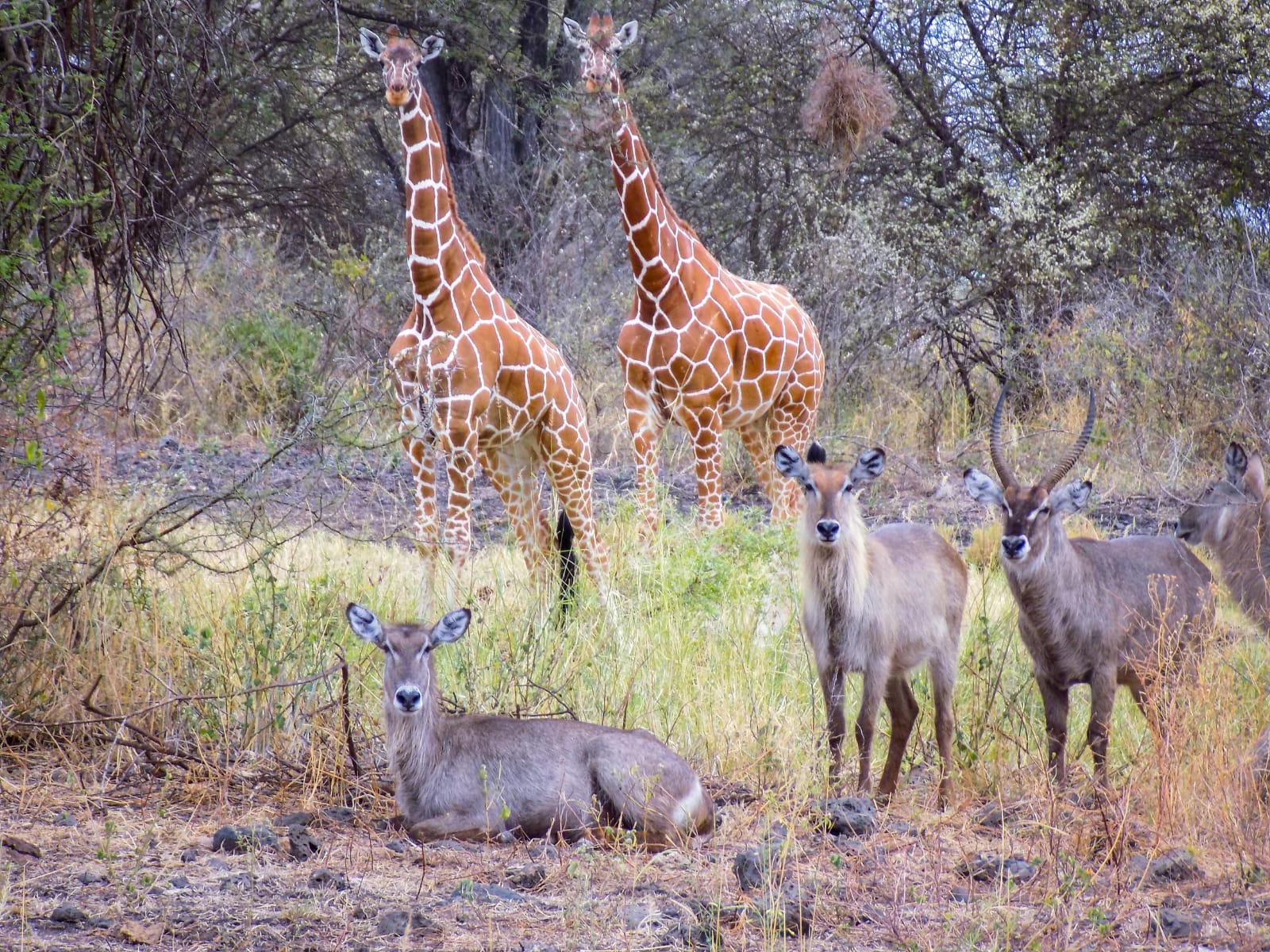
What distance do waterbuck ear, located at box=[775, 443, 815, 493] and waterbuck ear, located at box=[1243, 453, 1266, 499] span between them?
302cm

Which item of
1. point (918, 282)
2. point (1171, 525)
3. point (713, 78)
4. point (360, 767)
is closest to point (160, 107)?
point (360, 767)

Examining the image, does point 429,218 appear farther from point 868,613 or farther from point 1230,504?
point 1230,504

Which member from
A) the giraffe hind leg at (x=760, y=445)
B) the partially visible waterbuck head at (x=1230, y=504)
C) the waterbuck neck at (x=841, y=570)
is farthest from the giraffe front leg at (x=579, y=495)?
the partially visible waterbuck head at (x=1230, y=504)

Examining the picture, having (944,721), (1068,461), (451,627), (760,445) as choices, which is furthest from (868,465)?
(760,445)

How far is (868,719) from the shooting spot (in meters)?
6.07

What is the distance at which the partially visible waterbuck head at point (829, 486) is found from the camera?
20.5 ft

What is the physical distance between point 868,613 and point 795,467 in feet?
2.31

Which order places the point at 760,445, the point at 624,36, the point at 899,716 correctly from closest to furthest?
the point at 899,716 < the point at 624,36 < the point at 760,445

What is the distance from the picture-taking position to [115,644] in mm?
6410

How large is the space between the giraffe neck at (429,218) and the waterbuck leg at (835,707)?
3.34 metres

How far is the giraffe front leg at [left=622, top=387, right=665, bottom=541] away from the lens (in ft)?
29.5

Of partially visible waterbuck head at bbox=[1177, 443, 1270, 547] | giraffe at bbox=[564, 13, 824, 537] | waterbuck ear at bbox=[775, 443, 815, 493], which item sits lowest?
partially visible waterbuck head at bbox=[1177, 443, 1270, 547]

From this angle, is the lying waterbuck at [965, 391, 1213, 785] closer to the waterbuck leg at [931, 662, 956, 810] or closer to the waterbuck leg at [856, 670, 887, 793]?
the waterbuck leg at [931, 662, 956, 810]

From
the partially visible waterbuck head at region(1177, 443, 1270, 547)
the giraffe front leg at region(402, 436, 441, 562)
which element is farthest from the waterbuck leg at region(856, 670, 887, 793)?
the giraffe front leg at region(402, 436, 441, 562)
